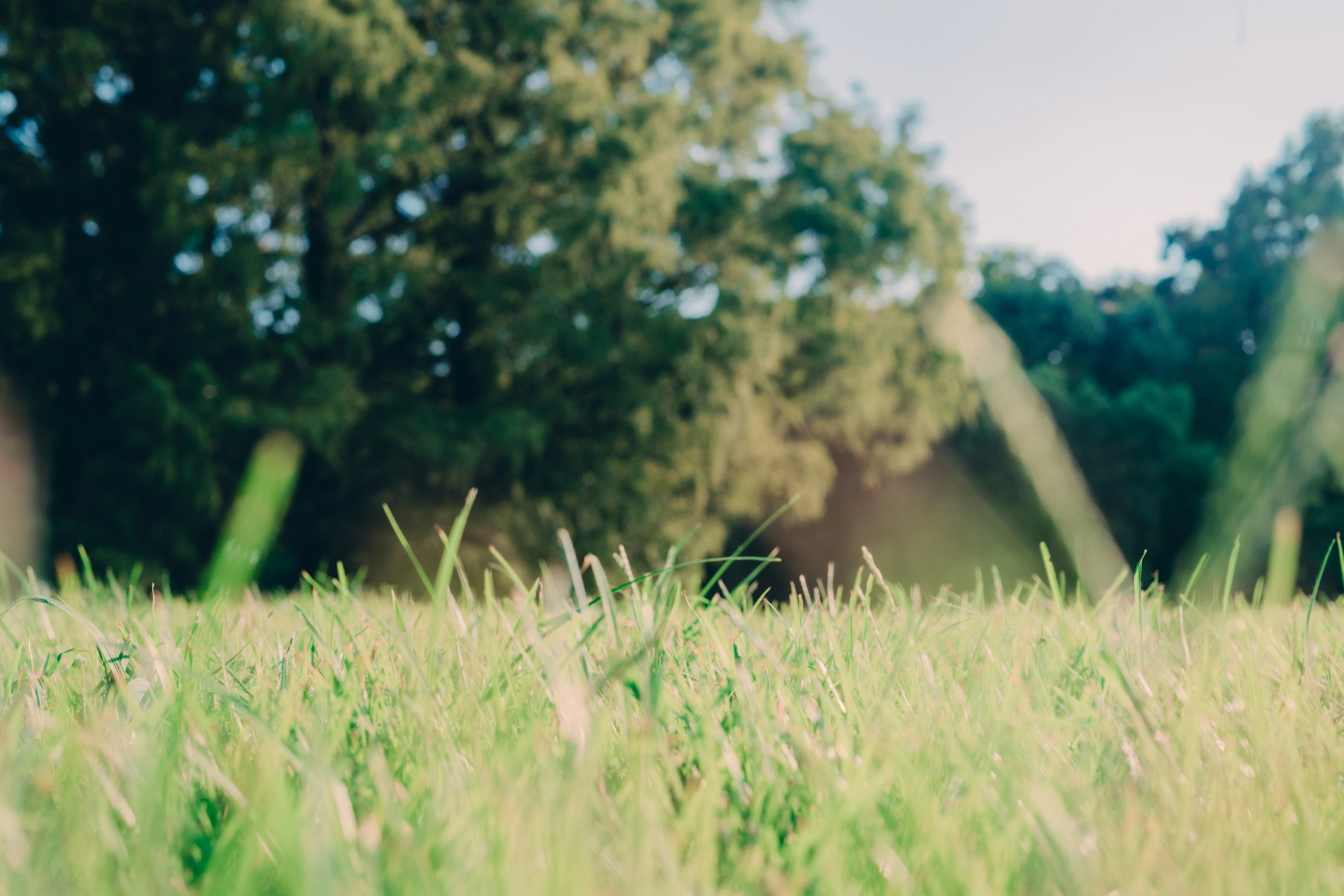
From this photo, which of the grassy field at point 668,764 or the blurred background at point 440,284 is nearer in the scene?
the grassy field at point 668,764

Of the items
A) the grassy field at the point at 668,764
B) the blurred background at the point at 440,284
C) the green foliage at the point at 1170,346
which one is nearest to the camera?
the grassy field at the point at 668,764

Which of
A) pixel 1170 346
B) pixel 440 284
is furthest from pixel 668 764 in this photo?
pixel 1170 346

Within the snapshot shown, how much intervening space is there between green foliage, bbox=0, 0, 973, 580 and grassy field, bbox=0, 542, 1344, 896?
9664 millimetres

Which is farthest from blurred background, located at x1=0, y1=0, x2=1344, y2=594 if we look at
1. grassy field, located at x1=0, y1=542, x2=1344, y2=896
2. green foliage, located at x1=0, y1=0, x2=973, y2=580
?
grassy field, located at x1=0, y1=542, x2=1344, y2=896

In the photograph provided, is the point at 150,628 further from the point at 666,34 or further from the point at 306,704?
the point at 666,34

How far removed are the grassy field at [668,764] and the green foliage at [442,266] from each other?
31.7 ft

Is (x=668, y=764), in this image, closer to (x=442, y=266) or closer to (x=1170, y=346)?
(x=442, y=266)

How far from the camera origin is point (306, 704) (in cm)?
107

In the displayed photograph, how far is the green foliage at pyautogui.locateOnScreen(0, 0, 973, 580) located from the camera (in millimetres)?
10078

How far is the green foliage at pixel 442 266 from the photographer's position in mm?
10078

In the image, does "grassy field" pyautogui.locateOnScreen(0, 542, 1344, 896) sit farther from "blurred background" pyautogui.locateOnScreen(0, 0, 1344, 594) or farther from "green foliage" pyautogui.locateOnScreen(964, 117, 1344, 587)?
"green foliage" pyautogui.locateOnScreen(964, 117, 1344, 587)

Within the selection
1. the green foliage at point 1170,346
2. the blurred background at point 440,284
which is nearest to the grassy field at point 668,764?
the blurred background at point 440,284

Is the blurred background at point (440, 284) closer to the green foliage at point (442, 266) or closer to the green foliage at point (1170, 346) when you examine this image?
the green foliage at point (442, 266)

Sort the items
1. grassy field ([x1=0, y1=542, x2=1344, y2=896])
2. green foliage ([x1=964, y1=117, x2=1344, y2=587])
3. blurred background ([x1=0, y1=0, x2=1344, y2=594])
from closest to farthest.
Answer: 1. grassy field ([x1=0, y1=542, x2=1344, y2=896])
2. blurred background ([x1=0, y1=0, x2=1344, y2=594])
3. green foliage ([x1=964, y1=117, x2=1344, y2=587])
